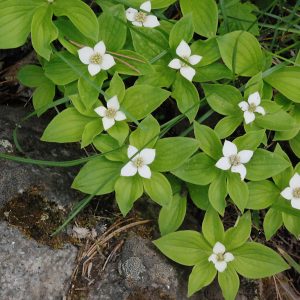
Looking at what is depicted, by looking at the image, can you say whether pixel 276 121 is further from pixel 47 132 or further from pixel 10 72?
pixel 10 72

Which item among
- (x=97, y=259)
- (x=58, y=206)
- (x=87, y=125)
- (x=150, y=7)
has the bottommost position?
(x=97, y=259)

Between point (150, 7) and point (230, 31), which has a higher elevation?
point (150, 7)

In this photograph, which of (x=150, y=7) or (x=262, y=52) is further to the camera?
→ (x=262, y=52)

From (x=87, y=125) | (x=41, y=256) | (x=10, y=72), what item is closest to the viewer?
(x=41, y=256)

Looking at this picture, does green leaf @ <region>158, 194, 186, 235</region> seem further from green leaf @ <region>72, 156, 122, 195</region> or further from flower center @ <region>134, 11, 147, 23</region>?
flower center @ <region>134, 11, 147, 23</region>

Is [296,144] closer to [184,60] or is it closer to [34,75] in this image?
[184,60]

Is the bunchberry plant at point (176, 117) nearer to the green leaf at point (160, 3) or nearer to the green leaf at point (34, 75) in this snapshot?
the green leaf at point (160, 3)

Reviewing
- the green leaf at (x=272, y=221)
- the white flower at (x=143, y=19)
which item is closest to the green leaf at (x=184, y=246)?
the green leaf at (x=272, y=221)

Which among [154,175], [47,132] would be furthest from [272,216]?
[47,132]
